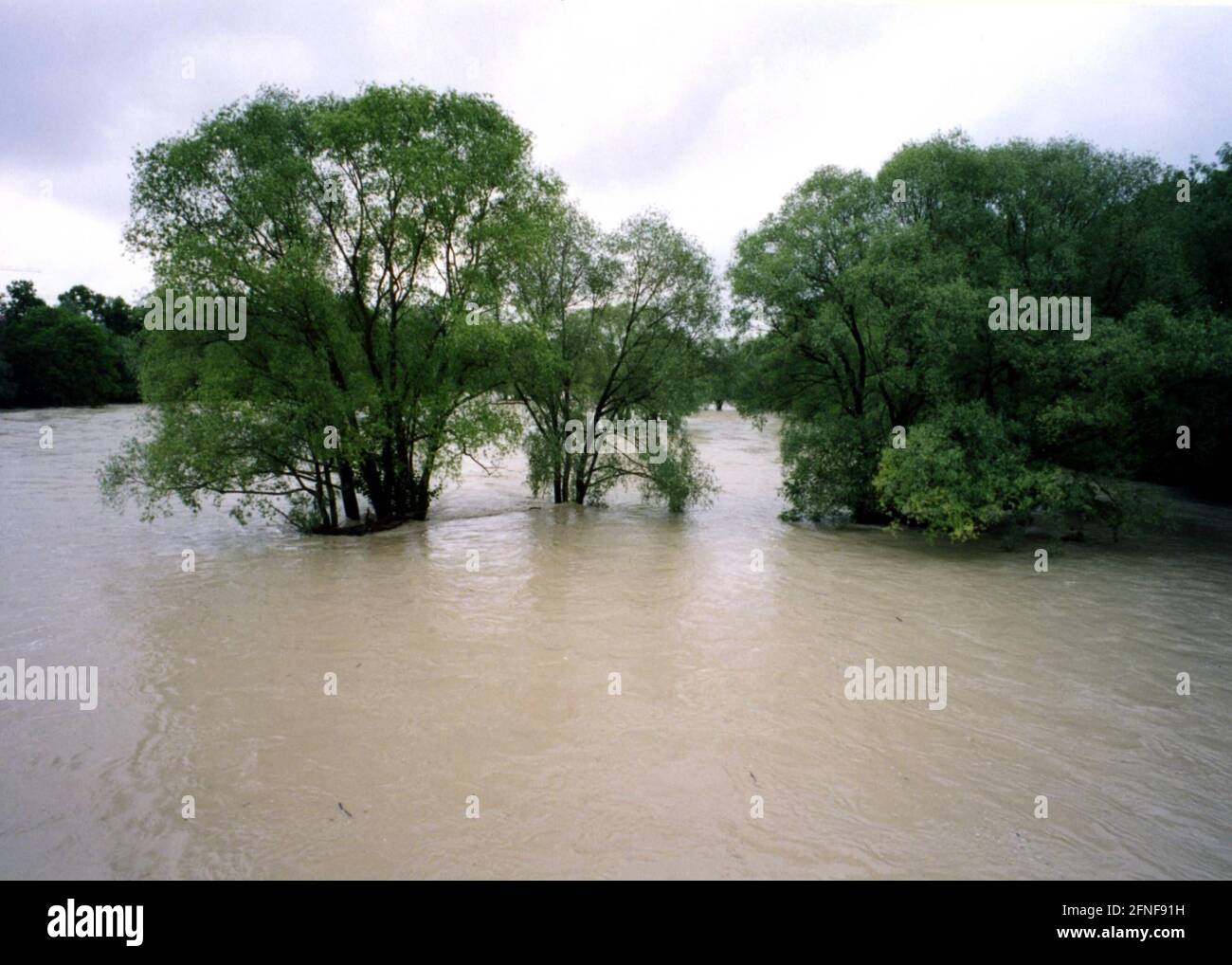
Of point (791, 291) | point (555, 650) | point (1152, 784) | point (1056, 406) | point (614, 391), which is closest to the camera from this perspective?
point (1152, 784)

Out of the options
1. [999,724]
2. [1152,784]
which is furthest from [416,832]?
[1152,784]

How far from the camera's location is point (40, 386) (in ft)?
258

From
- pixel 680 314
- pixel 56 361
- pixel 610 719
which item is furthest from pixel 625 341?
pixel 56 361

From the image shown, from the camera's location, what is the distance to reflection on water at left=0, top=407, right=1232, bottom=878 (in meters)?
6.68

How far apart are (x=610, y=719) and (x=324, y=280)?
700 inches

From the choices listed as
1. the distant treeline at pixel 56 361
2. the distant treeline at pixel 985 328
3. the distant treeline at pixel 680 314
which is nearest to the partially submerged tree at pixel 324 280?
the distant treeline at pixel 680 314

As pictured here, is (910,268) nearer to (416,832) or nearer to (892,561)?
(892,561)

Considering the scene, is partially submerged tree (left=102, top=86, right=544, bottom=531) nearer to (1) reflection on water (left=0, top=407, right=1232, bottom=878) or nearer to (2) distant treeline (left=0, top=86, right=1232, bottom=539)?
(2) distant treeline (left=0, top=86, right=1232, bottom=539)

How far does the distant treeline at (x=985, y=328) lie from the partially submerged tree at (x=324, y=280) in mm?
9826

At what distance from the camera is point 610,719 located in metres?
9.57

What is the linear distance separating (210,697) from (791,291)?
64.3 ft

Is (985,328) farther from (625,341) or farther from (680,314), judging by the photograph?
(625,341)

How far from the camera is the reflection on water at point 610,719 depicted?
6680 mm

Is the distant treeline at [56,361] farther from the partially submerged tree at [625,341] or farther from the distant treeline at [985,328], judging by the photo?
the distant treeline at [985,328]
